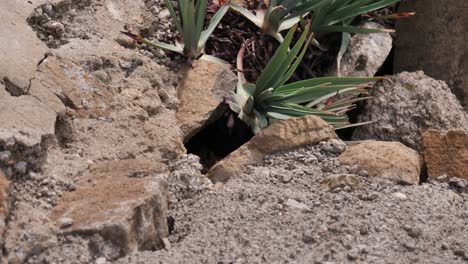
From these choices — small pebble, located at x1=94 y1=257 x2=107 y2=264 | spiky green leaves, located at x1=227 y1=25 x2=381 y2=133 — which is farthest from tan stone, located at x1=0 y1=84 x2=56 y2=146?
spiky green leaves, located at x1=227 y1=25 x2=381 y2=133

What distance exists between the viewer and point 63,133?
2.86 m

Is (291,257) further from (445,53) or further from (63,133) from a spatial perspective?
(445,53)

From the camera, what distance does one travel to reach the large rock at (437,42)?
408 centimetres

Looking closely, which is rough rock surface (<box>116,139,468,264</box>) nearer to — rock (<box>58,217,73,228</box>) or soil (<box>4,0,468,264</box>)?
soil (<box>4,0,468,264</box>)

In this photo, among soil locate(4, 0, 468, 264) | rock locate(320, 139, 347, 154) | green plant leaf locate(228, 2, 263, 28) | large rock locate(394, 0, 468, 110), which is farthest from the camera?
large rock locate(394, 0, 468, 110)

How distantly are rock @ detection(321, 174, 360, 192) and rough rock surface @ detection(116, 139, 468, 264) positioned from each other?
20 millimetres

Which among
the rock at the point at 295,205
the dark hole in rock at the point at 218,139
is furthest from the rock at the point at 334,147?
the dark hole in rock at the point at 218,139

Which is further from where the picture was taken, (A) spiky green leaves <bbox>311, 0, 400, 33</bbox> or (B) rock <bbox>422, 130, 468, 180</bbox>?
(A) spiky green leaves <bbox>311, 0, 400, 33</bbox>

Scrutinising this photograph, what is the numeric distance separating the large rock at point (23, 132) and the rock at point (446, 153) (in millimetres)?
1459

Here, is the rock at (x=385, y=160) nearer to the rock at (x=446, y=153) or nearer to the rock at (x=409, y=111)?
the rock at (x=446, y=153)

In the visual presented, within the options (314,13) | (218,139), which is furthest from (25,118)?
(314,13)

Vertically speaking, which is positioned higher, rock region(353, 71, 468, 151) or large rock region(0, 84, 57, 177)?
large rock region(0, 84, 57, 177)

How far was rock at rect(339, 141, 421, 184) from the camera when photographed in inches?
119

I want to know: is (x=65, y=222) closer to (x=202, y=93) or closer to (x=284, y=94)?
(x=202, y=93)
